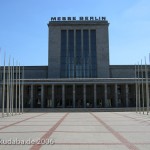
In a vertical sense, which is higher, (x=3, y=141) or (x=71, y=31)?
(x=71, y=31)

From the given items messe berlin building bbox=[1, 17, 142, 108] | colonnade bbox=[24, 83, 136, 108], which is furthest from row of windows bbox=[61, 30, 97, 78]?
colonnade bbox=[24, 83, 136, 108]

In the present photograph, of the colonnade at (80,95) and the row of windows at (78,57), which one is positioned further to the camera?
the row of windows at (78,57)

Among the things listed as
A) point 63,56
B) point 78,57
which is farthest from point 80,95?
point 63,56

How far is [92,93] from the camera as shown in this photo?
7512cm

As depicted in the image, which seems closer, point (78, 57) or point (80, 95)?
point (80, 95)

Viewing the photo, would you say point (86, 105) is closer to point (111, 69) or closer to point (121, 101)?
point (121, 101)

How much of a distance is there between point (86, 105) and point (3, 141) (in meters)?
60.1

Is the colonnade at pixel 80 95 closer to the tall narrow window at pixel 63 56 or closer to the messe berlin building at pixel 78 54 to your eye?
the messe berlin building at pixel 78 54

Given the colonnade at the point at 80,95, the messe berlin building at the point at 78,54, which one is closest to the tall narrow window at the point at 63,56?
the messe berlin building at the point at 78,54

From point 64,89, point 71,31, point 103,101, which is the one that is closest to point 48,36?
point 71,31

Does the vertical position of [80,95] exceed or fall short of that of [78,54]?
it falls short

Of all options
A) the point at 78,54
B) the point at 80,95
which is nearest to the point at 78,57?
the point at 78,54

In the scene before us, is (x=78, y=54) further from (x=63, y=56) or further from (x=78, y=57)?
(x=63, y=56)

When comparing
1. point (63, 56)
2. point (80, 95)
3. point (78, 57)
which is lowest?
point (80, 95)
